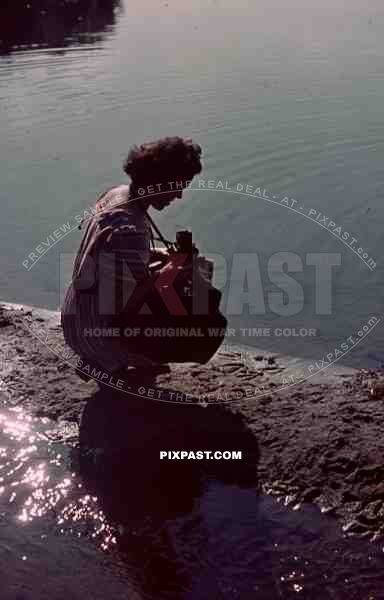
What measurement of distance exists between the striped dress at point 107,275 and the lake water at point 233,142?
1.84m

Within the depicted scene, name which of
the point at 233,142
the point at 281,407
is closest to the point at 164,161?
the point at 281,407

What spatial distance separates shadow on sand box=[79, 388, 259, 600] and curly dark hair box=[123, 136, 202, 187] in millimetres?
1454

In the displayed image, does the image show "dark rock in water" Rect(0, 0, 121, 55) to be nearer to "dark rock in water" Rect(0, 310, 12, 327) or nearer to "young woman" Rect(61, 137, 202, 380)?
"dark rock in water" Rect(0, 310, 12, 327)

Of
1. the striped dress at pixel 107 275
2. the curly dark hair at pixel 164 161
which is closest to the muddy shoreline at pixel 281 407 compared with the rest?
the striped dress at pixel 107 275

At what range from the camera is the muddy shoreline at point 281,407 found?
4508mm

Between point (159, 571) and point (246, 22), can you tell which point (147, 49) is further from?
point (159, 571)

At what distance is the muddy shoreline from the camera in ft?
14.8

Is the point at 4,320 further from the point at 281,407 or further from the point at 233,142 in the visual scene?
the point at 233,142

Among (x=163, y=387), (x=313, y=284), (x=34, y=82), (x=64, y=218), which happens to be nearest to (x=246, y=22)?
(x=34, y=82)

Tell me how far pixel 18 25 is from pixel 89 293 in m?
24.0

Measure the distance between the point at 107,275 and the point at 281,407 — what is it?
1.42m

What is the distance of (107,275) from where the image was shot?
4930mm

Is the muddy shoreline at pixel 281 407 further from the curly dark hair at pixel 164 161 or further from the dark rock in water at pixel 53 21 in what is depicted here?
the dark rock in water at pixel 53 21

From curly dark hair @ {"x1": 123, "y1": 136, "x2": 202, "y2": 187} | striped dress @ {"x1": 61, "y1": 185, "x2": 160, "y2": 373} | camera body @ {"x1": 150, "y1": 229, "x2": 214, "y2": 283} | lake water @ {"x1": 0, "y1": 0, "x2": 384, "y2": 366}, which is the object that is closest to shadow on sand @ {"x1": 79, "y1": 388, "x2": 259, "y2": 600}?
striped dress @ {"x1": 61, "y1": 185, "x2": 160, "y2": 373}
